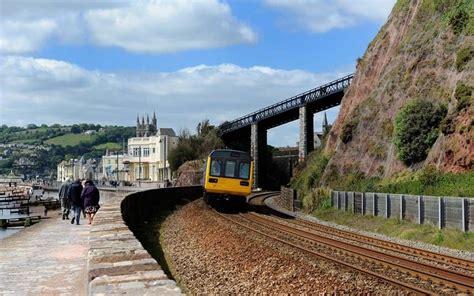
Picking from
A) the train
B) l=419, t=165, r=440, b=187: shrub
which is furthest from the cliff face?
the train

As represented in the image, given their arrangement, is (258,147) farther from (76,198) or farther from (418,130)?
(76,198)

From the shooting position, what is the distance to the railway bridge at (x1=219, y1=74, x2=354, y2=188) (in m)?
64.0

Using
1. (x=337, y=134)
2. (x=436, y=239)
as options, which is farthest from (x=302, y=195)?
(x=436, y=239)

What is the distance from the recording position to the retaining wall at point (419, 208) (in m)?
19.2

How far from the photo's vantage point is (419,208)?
21844 mm

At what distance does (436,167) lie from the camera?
86.7ft

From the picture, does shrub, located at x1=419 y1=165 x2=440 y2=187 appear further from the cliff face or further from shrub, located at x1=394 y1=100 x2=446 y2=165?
shrub, located at x1=394 y1=100 x2=446 y2=165

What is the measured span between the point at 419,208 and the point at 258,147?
52345 mm

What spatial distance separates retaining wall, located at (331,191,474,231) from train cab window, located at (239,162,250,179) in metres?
5.28

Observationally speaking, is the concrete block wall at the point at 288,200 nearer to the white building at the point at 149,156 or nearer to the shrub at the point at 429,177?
the shrub at the point at 429,177

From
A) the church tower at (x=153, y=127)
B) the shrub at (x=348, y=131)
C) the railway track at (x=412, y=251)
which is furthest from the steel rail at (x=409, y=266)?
the church tower at (x=153, y=127)

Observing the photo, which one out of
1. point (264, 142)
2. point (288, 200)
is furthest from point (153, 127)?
point (288, 200)

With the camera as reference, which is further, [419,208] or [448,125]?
[448,125]

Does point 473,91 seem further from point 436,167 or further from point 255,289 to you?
point 255,289
